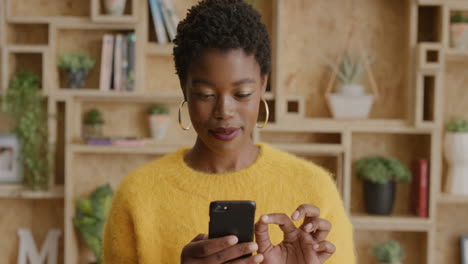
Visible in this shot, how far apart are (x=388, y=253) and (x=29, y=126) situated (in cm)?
184

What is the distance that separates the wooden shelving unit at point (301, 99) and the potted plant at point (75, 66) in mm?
57

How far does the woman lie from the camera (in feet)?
2.97

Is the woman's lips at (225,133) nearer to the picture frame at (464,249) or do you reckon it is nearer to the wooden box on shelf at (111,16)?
the wooden box on shelf at (111,16)

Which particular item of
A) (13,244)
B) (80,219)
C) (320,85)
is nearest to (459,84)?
(320,85)

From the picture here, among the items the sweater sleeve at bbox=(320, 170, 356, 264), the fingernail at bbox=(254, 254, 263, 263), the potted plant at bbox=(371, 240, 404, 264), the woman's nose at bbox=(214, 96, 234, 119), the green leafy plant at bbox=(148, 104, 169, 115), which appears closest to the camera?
the fingernail at bbox=(254, 254, 263, 263)

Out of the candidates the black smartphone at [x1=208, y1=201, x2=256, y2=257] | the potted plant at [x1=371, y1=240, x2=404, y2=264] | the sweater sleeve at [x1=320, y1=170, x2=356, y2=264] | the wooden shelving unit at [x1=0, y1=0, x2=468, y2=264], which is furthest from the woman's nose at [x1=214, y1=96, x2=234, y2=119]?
the potted plant at [x1=371, y1=240, x2=404, y2=264]

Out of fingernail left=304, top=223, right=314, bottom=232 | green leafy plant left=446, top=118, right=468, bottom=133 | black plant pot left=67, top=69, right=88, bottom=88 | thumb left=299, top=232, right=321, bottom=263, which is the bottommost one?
thumb left=299, top=232, right=321, bottom=263

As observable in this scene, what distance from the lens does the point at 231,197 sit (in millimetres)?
1086

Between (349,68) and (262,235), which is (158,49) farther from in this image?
(262,235)

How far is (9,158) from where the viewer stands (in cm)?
288

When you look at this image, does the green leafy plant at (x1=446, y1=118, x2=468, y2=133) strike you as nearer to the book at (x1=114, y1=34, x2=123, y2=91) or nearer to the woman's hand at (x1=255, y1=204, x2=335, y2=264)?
the book at (x1=114, y1=34, x2=123, y2=91)

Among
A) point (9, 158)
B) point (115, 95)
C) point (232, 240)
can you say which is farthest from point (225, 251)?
point (9, 158)

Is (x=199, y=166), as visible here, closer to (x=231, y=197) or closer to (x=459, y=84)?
(x=231, y=197)

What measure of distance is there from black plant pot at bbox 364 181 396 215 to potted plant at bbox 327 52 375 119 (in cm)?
35
